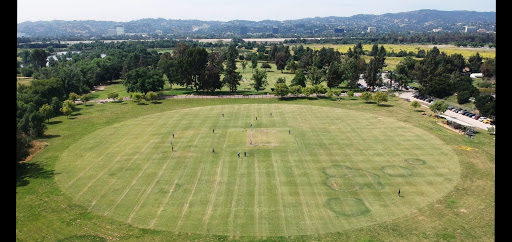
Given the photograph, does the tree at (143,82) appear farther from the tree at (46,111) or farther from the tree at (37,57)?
the tree at (37,57)

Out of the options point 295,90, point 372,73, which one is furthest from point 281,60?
point 295,90

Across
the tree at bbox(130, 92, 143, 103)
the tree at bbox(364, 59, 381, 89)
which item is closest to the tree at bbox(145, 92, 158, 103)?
the tree at bbox(130, 92, 143, 103)

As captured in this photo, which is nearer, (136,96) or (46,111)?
(46,111)

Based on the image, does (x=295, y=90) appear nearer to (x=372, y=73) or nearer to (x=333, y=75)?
(x=333, y=75)

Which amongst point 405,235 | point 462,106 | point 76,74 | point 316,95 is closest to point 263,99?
point 316,95

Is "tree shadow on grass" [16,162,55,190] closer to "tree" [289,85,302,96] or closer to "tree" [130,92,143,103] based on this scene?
"tree" [130,92,143,103]

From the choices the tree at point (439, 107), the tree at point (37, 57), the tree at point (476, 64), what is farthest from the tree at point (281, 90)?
the tree at point (37, 57)

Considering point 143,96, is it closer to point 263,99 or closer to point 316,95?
point 263,99

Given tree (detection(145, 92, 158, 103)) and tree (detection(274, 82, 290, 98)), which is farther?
tree (detection(274, 82, 290, 98))

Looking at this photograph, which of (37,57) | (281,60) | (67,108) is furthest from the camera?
(37,57)
